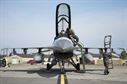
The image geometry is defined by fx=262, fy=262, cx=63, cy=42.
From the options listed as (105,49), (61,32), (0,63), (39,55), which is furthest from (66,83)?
(0,63)

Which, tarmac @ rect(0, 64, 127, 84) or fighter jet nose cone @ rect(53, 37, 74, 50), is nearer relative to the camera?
tarmac @ rect(0, 64, 127, 84)

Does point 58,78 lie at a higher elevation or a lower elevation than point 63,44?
lower

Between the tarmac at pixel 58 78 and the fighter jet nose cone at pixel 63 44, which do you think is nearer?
the tarmac at pixel 58 78

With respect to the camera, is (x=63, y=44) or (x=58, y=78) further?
(x=63, y=44)

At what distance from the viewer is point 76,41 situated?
21.4 metres

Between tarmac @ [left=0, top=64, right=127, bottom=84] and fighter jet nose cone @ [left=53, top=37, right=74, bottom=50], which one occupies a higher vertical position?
fighter jet nose cone @ [left=53, top=37, right=74, bottom=50]

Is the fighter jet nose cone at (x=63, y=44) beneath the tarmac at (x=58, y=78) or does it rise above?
above

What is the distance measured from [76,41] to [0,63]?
21544 mm

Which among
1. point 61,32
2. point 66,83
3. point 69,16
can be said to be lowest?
point 66,83

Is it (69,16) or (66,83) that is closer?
(66,83)

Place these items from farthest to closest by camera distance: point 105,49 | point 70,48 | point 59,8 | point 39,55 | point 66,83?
1. point 105,49
2. point 39,55
3. point 59,8
4. point 70,48
5. point 66,83

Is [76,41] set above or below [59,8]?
below

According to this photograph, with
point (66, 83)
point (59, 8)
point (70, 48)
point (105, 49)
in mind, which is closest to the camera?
point (66, 83)

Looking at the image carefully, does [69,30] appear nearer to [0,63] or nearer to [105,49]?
[105,49]
